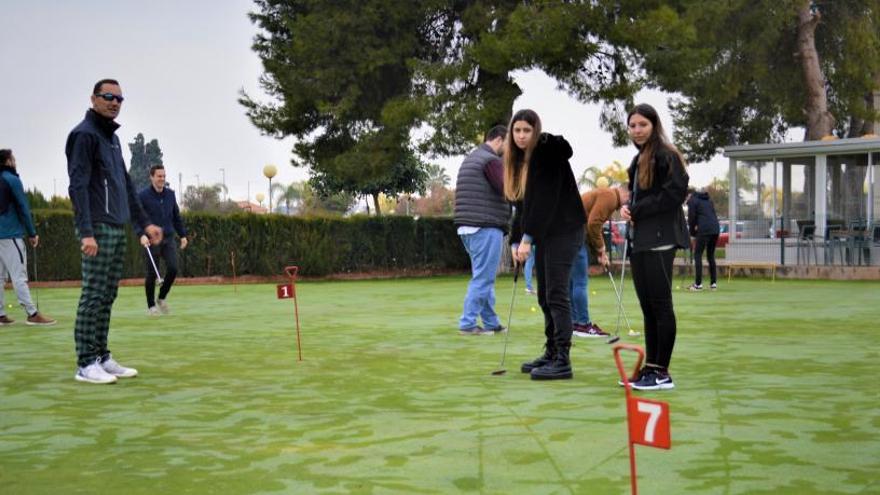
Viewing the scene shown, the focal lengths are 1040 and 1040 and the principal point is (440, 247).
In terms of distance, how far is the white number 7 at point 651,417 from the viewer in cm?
286

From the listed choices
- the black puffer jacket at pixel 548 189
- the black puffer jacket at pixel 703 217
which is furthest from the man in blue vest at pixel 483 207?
the black puffer jacket at pixel 703 217

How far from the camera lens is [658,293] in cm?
630

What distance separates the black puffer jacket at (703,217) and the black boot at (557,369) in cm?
1124

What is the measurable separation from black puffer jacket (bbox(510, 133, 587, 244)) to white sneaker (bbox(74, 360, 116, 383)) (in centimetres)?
298

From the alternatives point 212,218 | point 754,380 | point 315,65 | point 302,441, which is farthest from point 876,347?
point 315,65

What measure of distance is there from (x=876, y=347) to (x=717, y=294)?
816 centimetres

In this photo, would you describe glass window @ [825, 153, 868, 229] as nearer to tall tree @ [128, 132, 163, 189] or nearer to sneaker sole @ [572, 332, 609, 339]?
sneaker sole @ [572, 332, 609, 339]

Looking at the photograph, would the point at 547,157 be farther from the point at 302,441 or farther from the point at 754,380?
the point at 302,441

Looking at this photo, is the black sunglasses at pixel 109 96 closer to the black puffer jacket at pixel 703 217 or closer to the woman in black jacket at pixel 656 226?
the woman in black jacket at pixel 656 226

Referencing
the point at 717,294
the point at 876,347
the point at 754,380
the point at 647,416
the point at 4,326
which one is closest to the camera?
the point at 647,416

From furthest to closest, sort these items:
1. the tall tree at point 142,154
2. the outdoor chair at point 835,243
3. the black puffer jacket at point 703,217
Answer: the tall tree at point 142,154 → the outdoor chair at point 835,243 → the black puffer jacket at point 703,217

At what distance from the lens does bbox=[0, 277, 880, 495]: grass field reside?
169 inches

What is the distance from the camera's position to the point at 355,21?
2631cm

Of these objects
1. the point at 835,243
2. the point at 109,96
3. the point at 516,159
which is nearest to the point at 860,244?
the point at 835,243
